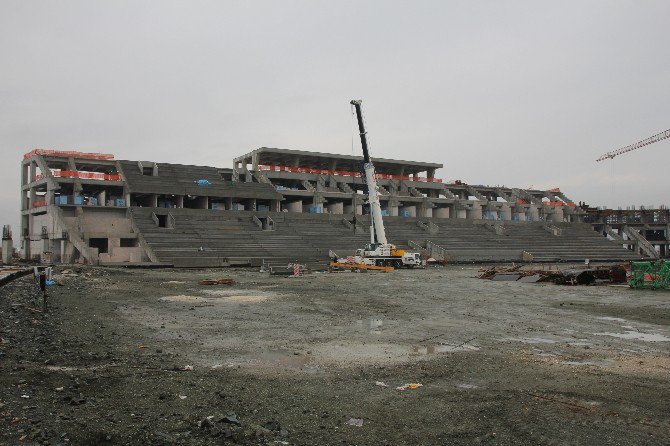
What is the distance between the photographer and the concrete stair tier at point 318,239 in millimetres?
46938

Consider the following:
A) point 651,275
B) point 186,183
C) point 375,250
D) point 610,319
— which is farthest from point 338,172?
point 610,319

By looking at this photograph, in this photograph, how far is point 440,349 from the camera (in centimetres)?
1037

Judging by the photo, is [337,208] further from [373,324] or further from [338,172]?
[373,324]

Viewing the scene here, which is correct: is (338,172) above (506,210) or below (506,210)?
above

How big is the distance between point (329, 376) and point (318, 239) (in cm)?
4771

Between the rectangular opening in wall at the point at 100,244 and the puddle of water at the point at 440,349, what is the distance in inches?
1868

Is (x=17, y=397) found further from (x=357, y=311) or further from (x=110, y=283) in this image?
(x=110, y=283)

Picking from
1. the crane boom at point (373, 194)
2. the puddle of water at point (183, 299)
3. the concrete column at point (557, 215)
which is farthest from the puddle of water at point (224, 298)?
the concrete column at point (557, 215)

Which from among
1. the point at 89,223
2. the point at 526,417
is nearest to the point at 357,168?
the point at 89,223

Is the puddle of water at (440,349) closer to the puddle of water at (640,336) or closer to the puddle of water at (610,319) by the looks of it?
the puddle of water at (640,336)

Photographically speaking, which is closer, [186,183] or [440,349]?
[440,349]

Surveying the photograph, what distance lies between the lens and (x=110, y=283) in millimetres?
27234

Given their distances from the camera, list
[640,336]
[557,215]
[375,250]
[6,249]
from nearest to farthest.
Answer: [640,336] → [375,250] → [6,249] → [557,215]

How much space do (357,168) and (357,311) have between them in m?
65.5
